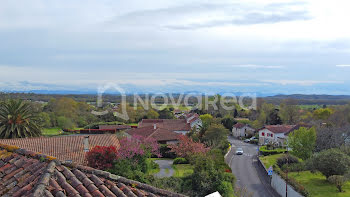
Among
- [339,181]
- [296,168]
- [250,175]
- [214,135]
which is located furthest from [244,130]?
[339,181]

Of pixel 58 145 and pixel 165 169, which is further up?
pixel 58 145

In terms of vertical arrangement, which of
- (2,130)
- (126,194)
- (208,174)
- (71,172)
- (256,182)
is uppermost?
(71,172)

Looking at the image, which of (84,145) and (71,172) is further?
(84,145)

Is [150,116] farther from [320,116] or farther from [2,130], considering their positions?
[2,130]

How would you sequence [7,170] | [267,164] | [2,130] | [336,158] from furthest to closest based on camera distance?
[267,164]
[2,130]
[336,158]
[7,170]

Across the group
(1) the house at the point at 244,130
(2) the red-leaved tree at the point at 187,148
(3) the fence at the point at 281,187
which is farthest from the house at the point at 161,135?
(1) the house at the point at 244,130

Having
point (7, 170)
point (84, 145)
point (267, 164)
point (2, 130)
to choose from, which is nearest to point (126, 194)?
point (7, 170)

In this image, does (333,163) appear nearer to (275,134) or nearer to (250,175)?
(250,175)
